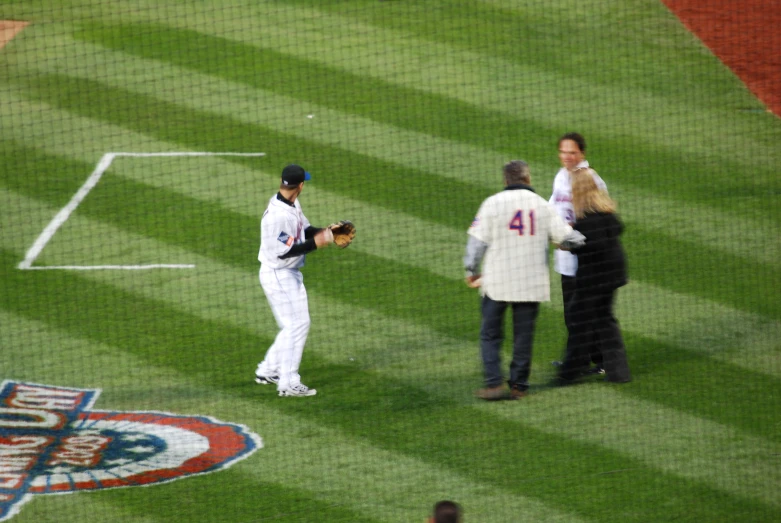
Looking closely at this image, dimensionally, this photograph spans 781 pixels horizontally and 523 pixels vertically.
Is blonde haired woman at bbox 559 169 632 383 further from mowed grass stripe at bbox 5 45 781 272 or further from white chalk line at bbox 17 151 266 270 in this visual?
white chalk line at bbox 17 151 266 270

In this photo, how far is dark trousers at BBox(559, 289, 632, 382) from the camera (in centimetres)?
849

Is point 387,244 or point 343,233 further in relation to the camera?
point 387,244

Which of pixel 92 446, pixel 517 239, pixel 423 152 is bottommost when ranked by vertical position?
pixel 92 446

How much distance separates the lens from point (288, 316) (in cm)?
853

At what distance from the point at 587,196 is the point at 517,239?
0.62 metres

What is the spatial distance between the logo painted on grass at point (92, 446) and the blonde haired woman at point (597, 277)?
249 centimetres

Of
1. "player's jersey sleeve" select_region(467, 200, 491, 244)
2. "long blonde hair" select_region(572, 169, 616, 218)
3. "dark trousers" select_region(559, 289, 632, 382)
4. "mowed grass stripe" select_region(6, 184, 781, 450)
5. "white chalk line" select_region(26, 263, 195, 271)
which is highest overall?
"long blonde hair" select_region(572, 169, 616, 218)

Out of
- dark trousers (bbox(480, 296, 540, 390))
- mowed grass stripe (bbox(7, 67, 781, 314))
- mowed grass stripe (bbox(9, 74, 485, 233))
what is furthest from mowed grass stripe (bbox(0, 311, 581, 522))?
mowed grass stripe (bbox(9, 74, 485, 233))

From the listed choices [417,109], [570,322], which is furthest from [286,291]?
[417,109]

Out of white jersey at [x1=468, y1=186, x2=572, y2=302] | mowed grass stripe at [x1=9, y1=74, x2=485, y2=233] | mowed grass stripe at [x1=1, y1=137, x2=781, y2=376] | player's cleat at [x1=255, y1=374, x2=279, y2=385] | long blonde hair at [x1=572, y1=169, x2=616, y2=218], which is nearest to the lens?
white jersey at [x1=468, y1=186, x2=572, y2=302]

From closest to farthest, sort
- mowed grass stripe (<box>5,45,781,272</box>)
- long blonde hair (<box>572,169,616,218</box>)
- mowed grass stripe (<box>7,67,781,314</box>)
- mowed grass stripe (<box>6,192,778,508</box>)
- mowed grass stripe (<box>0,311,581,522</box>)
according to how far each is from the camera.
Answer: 1. mowed grass stripe (<box>0,311,581,522</box>)
2. mowed grass stripe (<box>6,192,778,508</box>)
3. long blonde hair (<box>572,169,616,218</box>)
4. mowed grass stripe (<box>7,67,781,314</box>)
5. mowed grass stripe (<box>5,45,781,272</box>)

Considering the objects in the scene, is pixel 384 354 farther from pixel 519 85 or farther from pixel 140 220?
pixel 519 85

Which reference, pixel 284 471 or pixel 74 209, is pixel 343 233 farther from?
pixel 74 209

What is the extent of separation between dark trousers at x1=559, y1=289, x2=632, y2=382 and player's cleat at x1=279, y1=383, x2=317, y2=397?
6.18 feet
